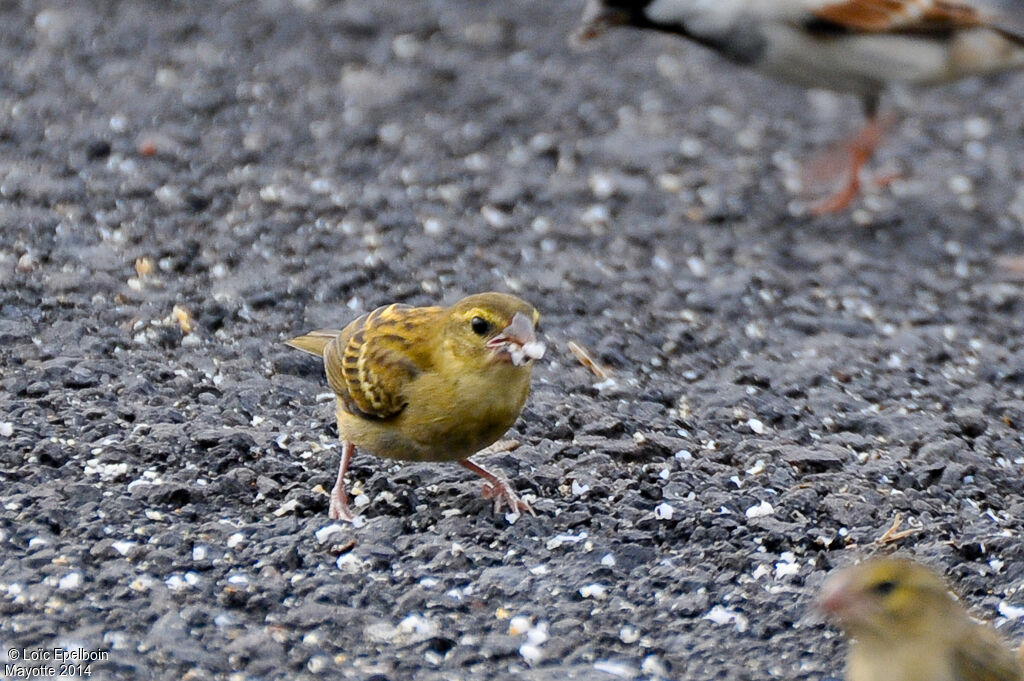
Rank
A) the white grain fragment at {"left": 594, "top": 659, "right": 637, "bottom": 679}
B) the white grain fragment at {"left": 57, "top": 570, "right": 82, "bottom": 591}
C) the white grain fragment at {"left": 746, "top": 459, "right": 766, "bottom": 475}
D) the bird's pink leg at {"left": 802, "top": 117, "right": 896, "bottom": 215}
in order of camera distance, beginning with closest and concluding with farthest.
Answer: the white grain fragment at {"left": 594, "top": 659, "right": 637, "bottom": 679}, the white grain fragment at {"left": 57, "top": 570, "right": 82, "bottom": 591}, the white grain fragment at {"left": 746, "top": 459, "right": 766, "bottom": 475}, the bird's pink leg at {"left": 802, "top": 117, "right": 896, "bottom": 215}

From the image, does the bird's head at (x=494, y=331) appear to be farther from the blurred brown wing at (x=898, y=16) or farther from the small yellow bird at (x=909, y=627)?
the blurred brown wing at (x=898, y=16)

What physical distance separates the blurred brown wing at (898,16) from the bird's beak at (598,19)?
1151 mm

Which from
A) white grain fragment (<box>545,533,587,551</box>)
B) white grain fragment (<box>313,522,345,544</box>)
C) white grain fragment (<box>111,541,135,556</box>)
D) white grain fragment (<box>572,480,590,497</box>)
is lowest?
white grain fragment (<box>572,480,590,497</box>)

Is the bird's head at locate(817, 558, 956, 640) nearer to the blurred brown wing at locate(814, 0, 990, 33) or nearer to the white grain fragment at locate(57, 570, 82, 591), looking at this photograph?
the white grain fragment at locate(57, 570, 82, 591)

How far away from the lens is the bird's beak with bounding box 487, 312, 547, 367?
4434mm

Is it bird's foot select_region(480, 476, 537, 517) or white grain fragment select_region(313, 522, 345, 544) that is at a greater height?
white grain fragment select_region(313, 522, 345, 544)

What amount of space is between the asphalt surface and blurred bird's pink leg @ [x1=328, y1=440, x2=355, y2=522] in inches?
3.9

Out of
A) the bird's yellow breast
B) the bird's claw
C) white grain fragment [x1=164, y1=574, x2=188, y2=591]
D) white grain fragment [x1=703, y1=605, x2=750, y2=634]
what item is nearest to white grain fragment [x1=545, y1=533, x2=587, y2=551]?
the bird's claw

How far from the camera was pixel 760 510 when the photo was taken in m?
4.96

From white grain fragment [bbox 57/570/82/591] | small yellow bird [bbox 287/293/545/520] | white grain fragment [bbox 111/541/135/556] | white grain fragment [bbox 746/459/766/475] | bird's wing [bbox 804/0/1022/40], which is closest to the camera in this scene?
white grain fragment [bbox 57/570/82/591]

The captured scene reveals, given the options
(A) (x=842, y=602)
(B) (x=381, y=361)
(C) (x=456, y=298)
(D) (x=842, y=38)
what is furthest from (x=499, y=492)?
(D) (x=842, y=38)

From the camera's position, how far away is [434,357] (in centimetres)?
470

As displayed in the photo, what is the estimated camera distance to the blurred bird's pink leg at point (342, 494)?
4.77 metres

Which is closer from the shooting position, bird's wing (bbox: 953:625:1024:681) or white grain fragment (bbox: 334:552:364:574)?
bird's wing (bbox: 953:625:1024:681)
